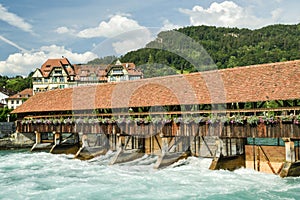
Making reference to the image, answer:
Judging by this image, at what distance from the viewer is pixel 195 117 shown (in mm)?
15266

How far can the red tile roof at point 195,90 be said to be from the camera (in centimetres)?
1373

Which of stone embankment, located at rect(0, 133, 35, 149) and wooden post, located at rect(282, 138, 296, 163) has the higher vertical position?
wooden post, located at rect(282, 138, 296, 163)

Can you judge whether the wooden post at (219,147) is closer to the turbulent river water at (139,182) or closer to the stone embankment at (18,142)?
the turbulent river water at (139,182)

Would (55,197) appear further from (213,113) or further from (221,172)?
(213,113)

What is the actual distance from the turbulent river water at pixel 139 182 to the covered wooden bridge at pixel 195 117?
2.58ft

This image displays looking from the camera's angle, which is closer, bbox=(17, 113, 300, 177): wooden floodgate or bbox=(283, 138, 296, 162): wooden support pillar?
bbox=(283, 138, 296, 162): wooden support pillar

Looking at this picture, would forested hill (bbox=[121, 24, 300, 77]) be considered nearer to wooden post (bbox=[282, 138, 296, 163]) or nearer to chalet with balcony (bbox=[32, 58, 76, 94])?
chalet with balcony (bbox=[32, 58, 76, 94])

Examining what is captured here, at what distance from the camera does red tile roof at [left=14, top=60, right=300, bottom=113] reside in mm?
13734

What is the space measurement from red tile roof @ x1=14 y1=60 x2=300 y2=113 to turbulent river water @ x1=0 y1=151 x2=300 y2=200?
2.90 m

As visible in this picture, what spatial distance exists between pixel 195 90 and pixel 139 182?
5.36m

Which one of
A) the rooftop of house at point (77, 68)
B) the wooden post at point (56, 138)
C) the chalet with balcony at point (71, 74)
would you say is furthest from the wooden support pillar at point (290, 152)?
the rooftop of house at point (77, 68)

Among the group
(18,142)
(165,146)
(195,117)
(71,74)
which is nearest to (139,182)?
(165,146)

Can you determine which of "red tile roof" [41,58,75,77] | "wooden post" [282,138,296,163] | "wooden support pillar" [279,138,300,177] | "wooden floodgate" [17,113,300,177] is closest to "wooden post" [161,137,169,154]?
"wooden floodgate" [17,113,300,177]

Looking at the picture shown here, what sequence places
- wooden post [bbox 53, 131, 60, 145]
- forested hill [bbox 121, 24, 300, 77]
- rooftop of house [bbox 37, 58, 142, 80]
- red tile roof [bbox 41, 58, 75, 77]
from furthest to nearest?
1. forested hill [bbox 121, 24, 300, 77]
2. rooftop of house [bbox 37, 58, 142, 80]
3. red tile roof [bbox 41, 58, 75, 77]
4. wooden post [bbox 53, 131, 60, 145]
